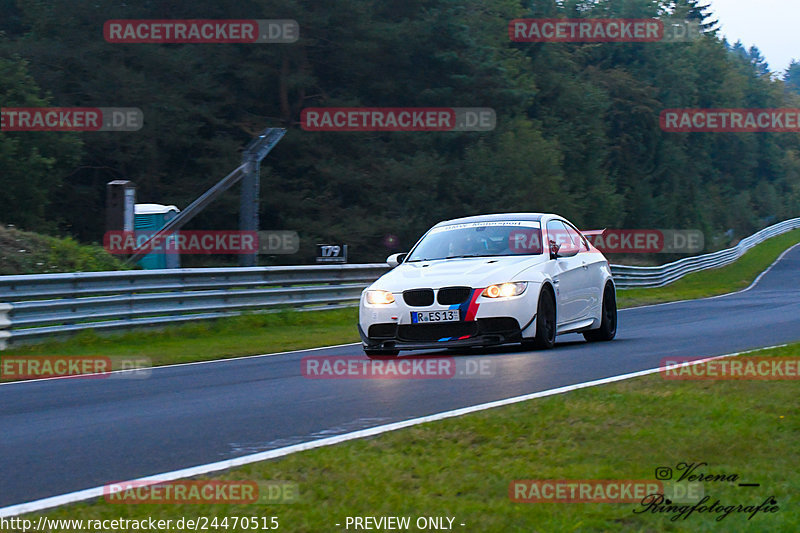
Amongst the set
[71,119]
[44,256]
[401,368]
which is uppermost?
[71,119]

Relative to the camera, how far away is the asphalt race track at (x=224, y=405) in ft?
20.6

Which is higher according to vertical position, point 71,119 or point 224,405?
point 71,119

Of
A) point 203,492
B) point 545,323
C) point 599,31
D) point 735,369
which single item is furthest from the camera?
point 599,31

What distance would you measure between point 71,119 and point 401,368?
31535 mm

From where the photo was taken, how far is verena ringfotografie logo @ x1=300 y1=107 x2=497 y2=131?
145 feet

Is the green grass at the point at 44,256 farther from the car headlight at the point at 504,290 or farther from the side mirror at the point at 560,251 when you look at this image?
the car headlight at the point at 504,290

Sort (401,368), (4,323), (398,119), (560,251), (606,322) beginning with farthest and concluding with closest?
(398,119) → (4,323) → (606,322) → (560,251) → (401,368)

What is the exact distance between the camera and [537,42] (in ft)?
222

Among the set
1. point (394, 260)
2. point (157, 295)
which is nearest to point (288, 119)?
point (157, 295)

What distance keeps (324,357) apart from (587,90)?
6150 cm

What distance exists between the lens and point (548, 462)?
5.89 meters

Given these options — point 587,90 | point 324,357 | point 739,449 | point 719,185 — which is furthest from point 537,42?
point 739,449

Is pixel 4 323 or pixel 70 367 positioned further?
pixel 4 323

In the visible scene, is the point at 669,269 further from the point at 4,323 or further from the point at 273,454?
the point at 273,454
